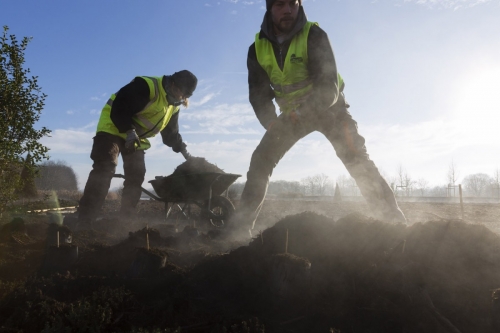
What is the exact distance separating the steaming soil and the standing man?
52.9 inches

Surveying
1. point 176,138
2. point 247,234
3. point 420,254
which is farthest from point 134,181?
point 420,254

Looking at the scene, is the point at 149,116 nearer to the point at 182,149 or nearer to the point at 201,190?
the point at 182,149

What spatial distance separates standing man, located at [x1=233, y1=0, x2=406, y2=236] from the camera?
356 centimetres

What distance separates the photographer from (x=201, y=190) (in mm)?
6199

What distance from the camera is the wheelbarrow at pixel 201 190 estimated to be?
598 centimetres

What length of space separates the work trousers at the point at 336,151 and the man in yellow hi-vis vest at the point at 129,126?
1.80 meters

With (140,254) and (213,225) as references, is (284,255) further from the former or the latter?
(213,225)

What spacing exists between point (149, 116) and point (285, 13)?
100 inches

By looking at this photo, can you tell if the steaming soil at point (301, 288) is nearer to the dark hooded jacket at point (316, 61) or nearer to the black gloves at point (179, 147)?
the dark hooded jacket at point (316, 61)

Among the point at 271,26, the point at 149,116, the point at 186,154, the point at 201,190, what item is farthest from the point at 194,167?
the point at 271,26

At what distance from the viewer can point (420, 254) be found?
78.7 inches

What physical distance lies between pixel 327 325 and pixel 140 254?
128cm

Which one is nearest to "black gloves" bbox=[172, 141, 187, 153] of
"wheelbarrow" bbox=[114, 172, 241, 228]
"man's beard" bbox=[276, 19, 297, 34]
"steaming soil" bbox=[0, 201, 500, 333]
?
"wheelbarrow" bbox=[114, 172, 241, 228]

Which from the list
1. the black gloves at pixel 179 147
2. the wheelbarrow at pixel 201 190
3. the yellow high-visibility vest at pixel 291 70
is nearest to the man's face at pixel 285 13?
the yellow high-visibility vest at pixel 291 70
